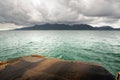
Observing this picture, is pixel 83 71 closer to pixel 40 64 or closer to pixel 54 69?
pixel 54 69

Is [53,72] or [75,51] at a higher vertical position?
[53,72]

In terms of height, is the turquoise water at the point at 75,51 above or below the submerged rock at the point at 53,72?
below

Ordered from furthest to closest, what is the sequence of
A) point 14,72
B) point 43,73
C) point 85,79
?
point 14,72, point 43,73, point 85,79

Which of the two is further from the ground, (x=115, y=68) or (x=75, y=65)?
(x=75, y=65)

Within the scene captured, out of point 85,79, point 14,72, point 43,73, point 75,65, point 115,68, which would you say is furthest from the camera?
point 115,68

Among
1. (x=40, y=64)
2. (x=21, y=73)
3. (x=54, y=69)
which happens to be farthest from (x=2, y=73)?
(x=54, y=69)

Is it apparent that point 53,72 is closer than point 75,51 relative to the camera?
Yes

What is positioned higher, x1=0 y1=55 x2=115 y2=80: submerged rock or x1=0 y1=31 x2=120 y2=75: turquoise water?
x1=0 y1=55 x2=115 y2=80: submerged rock

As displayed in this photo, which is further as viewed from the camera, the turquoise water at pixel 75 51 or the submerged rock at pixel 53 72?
the turquoise water at pixel 75 51

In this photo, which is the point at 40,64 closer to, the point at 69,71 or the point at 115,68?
the point at 69,71

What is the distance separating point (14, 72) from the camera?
353 inches

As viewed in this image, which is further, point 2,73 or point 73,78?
point 2,73

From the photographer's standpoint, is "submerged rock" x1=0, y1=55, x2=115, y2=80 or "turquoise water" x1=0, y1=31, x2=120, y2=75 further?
"turquoise water" x1=0, y1=31, x2=120, y2=75

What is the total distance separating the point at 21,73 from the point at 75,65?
3875 millimetres
